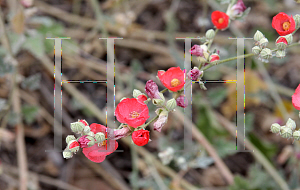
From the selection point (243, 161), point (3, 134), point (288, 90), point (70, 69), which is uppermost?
point (70, 69)

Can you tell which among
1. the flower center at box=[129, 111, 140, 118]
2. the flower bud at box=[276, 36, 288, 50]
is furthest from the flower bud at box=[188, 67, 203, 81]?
the flower bud at box=[276, 36, 288, 50]

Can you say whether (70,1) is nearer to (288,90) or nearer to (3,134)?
(3,134)

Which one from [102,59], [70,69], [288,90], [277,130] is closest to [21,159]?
[70,69]

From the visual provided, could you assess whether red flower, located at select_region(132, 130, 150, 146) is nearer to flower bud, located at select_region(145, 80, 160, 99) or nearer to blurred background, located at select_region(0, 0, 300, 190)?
flower bud, located at select_region(145, 80, 160, 99)

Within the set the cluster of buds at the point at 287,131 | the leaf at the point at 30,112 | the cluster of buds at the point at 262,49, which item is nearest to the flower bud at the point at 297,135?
the cluster of buds at the point at 287,131

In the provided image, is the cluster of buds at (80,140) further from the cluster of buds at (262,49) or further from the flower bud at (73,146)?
the cluster of buds at (262,49)

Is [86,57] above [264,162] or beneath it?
above

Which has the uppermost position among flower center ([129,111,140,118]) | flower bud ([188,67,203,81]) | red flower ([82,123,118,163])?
flower bud ([188,67,203,81])
